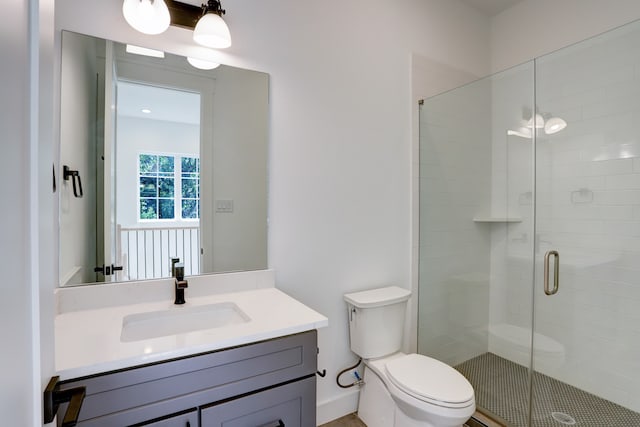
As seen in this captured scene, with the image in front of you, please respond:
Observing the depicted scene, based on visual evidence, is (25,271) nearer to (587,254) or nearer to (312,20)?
(312,20)

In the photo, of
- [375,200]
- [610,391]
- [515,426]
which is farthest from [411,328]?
[610,391]

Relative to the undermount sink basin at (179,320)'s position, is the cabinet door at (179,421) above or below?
below

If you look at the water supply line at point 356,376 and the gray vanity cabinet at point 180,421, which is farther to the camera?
the water supply line at point 356,376

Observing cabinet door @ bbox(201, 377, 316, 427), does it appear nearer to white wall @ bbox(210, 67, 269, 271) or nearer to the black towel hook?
white wall @ bbox(210, 67, 269, 271)

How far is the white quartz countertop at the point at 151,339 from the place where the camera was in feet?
2.95

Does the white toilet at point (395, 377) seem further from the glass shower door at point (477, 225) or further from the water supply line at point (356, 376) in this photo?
the glass shower door at point (477, 225)

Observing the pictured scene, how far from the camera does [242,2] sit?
160 cm

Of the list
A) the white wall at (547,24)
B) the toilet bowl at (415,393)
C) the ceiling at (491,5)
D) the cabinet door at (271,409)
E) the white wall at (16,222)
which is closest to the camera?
the white wall at (16,222)

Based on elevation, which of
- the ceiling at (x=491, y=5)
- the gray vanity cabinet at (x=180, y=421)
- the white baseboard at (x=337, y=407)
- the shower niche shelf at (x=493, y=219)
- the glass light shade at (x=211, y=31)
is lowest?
the white baseboard at (x=337, y=407)

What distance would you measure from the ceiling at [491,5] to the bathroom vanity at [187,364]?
8.72 feet

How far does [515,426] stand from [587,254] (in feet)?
3.65

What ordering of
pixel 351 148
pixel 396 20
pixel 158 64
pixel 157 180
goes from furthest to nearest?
pixel 396 20 < pixel 351 148 < pixel 157 180 < pixel 158 64

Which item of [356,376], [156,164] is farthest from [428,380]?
[156,164]

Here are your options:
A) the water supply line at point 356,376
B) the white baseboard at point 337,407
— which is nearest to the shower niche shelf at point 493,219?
the water supply line at point 356,376
